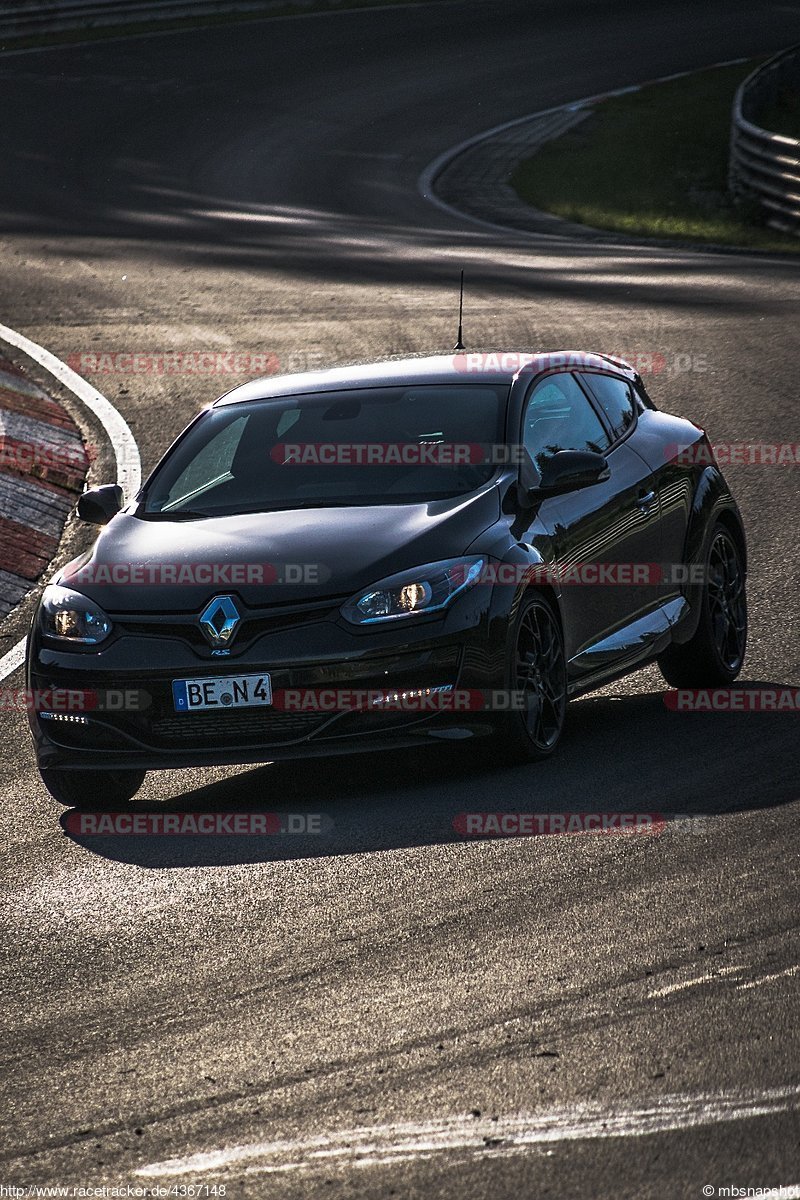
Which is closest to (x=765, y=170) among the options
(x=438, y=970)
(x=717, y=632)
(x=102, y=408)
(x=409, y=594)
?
(x=102, y=408)

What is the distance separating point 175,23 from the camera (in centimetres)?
4531

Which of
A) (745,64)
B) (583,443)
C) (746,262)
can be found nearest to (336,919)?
(583,443)

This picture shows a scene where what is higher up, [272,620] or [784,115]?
[272,620]

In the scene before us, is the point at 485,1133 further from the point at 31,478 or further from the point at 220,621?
the point at 31,478

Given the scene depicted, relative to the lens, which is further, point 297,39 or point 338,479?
point 297,39

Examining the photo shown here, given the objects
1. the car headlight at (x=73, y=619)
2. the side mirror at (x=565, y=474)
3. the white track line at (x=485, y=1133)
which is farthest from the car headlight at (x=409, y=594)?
the white track line at (x=485, y=1133)

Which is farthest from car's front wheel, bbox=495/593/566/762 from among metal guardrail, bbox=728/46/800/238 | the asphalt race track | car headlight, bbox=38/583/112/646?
metal guardrail, bbox=728/46/800/238

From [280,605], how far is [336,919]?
5.44 ft

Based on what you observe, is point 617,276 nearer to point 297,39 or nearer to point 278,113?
point 278,113

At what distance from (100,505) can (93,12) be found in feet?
123

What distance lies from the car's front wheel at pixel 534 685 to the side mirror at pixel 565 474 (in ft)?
1.53

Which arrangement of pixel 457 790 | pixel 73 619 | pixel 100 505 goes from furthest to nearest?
pixel 100 505 < pixel 73 619 < pixel 457 790

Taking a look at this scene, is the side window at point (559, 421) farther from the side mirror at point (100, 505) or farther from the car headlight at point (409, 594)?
the side mirror at point (100, 505)

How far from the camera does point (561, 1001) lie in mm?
5301
